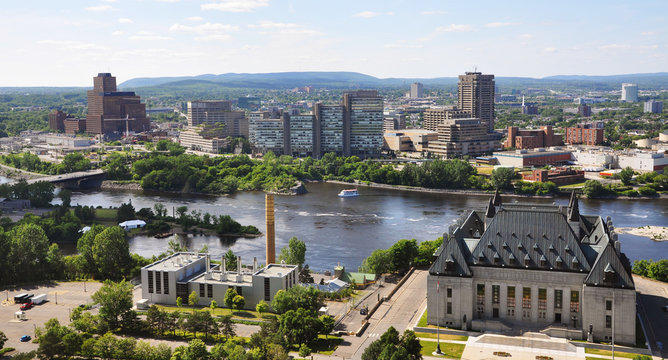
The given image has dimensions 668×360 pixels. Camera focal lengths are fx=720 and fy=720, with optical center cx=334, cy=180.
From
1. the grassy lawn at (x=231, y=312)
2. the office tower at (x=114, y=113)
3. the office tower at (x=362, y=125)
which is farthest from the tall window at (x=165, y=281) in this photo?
the office tower at (x=114, y=113)

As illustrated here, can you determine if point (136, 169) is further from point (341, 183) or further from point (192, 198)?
point (341, 183)

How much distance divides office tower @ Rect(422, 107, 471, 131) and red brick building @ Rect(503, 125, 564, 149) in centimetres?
1416

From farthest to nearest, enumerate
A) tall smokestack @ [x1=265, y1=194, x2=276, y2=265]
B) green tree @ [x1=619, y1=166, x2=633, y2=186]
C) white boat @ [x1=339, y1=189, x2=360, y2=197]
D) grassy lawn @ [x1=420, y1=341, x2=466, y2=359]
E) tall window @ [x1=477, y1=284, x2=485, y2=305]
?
green tree @ [x1=619, y1=166, x2=633, y2=186]
white boat @ [x1=339, y1=189, x2=360, y2=197]
tall smokestack @ [x1=265, y1=194, x2=276, y2=265]
tall window @ [x1=477, y1=284, x2=485, y2=305]
grassy lawn @ [x1=420, y1=341, x2=466, y2=359]

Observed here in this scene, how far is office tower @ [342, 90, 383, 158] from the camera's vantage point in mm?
120250

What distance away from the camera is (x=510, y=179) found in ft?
297

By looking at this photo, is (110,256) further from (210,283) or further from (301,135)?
(301,135)

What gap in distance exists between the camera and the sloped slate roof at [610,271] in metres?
33.4

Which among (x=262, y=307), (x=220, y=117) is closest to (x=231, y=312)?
(x=262, y=307)

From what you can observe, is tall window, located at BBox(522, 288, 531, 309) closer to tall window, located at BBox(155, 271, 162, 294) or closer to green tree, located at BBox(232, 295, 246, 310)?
green tree, located at BBox(232, 295, 246, 310)

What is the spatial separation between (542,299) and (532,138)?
9497 centimetres

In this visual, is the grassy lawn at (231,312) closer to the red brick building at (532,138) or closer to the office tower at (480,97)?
the red brick building at (532,138)

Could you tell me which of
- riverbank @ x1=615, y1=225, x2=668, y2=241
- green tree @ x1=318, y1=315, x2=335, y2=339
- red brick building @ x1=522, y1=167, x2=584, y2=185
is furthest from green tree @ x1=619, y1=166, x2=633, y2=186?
green tree @ x1=318, y1=315, x2=335, y2=339

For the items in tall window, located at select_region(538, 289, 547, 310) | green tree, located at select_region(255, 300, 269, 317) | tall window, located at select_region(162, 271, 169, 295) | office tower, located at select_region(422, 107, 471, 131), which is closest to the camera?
tall window, located at select_region(538, 289, 547, 310)

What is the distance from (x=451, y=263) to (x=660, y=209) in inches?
1912
